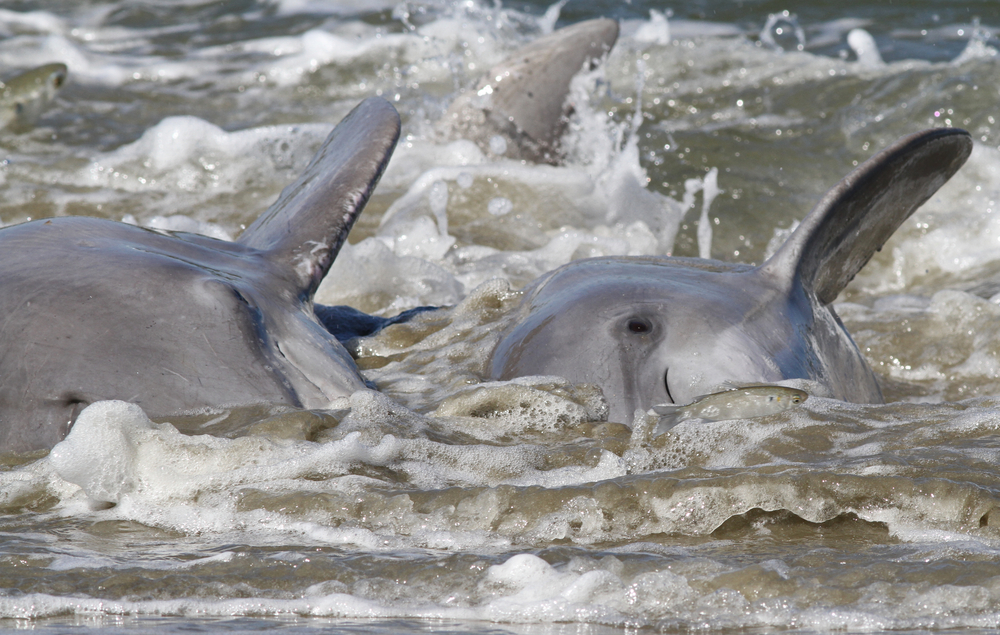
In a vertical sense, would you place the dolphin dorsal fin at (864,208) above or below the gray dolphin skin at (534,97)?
above

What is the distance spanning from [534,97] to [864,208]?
16.2ft

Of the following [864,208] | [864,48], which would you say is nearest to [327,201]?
[864,208]

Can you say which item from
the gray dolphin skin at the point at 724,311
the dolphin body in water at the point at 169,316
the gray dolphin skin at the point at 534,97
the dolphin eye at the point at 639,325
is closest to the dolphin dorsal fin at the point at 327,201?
the dolphin body in water at the point at 169,316

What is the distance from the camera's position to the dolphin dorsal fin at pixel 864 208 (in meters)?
3.88

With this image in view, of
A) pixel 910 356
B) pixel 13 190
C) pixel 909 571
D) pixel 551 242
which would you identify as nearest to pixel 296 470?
pixel 909 571

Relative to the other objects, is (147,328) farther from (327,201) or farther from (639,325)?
(639,325)

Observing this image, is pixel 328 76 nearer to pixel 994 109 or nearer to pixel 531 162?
pixel 531 162

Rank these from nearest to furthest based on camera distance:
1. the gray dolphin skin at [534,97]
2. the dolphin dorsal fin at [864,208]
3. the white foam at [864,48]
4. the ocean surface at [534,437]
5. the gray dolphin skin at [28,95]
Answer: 1. the ocean surface at [534,437]
2. the dolphin dorsal fin at [864,208]
3. the gray dolphin skin at [534,97]
4. the gray dolphin skin at [28,95]
5. the white foam at [864,48]

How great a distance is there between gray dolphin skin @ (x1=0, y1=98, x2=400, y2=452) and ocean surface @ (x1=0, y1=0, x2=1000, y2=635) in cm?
14

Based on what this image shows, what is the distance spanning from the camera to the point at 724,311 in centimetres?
377

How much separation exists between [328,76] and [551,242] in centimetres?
599

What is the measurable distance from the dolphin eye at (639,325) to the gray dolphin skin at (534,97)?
16.8 ft

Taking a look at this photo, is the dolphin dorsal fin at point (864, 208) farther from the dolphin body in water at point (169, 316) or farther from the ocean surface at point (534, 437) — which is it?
the dolphin body in water at point (169, 316)

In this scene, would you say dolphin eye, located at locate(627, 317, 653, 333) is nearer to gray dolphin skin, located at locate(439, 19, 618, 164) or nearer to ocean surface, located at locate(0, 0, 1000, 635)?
ocean surface, located at locate(0, 0, 1000, 635)
